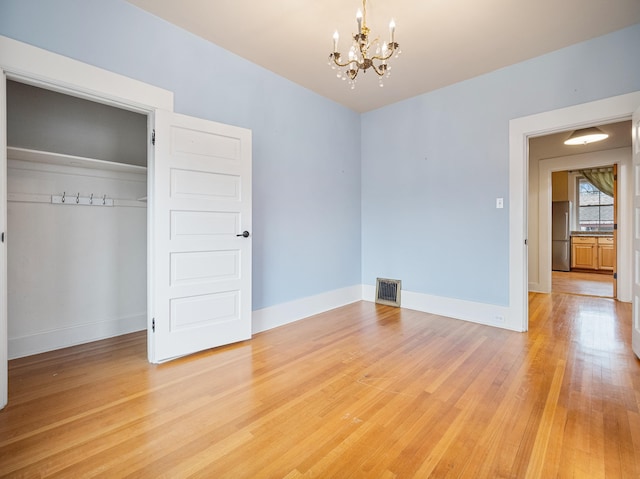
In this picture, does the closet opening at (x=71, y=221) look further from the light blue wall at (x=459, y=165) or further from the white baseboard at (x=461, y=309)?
the white baseboard at (x=461, y=309)

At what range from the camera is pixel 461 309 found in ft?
12.2

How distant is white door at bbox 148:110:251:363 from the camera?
2.48 meters

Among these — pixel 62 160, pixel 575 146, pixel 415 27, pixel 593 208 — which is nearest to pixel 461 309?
pixel 415 27

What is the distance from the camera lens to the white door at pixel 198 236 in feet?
8.13

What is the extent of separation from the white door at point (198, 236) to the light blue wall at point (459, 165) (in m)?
2.23

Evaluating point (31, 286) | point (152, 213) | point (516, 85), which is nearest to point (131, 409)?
point (152, 213)

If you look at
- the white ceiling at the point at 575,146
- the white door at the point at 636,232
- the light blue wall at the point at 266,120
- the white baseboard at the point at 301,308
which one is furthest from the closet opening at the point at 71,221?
the white ceiling at the point at 575,146

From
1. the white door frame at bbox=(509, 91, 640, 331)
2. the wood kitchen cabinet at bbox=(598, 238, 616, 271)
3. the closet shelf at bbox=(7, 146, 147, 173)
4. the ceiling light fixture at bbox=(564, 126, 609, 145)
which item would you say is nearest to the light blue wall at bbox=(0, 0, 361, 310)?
the closet shelf at bbox=(7, 146, 147, 173)

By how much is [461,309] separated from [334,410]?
2.48m

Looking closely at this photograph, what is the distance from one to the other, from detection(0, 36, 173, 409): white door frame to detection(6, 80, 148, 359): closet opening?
27.4 inches

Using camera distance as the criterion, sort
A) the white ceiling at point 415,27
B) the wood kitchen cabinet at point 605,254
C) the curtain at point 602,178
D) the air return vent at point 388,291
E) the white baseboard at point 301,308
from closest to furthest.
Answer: the white ceiling at point 415,27 → the white baseboard at point 301,308 → the air return vent at point 388,291 → the wood kitchen cabinet at point 605,254 → the curtain at point 602,178

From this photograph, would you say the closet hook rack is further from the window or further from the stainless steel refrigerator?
the window

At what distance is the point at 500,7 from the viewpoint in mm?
2414

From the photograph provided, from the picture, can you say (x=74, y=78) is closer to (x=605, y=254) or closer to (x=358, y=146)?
(x=358, y=146)
